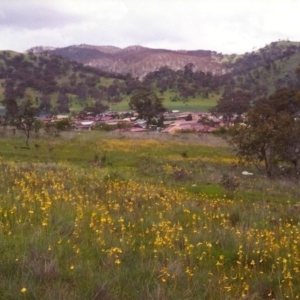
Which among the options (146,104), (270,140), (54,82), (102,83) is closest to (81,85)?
(54,82)

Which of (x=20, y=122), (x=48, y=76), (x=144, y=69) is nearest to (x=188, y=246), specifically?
(x=20, y=122)

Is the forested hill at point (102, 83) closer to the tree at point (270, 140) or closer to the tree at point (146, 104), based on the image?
the tree at point (146, 104)

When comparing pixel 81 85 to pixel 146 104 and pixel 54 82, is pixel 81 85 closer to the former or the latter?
pixel 54 82

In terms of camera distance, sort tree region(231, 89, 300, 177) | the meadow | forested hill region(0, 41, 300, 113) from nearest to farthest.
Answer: the meadow
tree region(231, 89, 300, 177)
forested hill region(0, 41, 300, 113)

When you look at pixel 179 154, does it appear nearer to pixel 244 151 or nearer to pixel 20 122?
pixel 244 151

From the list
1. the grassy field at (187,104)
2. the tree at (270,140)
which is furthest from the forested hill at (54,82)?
the tree at (270,140)

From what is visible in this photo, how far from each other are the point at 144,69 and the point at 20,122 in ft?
540

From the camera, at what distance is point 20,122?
30938 mm

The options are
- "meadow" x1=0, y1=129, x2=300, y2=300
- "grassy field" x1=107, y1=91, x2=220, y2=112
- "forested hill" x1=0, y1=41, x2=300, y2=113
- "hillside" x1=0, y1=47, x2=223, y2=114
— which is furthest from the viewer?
"forested hill" x1=0, y1=41, x2=300, y2=113

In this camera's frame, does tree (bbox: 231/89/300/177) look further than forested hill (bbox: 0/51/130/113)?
No

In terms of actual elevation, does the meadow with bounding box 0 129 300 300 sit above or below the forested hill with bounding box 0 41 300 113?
below

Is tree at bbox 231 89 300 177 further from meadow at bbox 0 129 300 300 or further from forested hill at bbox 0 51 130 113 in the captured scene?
forested hill at bbox 0 51 130 113

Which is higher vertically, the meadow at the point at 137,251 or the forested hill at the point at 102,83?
the forested hill at the point at 102,83

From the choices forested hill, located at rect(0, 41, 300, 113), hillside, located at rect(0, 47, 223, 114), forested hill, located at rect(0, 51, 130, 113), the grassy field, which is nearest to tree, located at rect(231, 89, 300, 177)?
the grassy field
